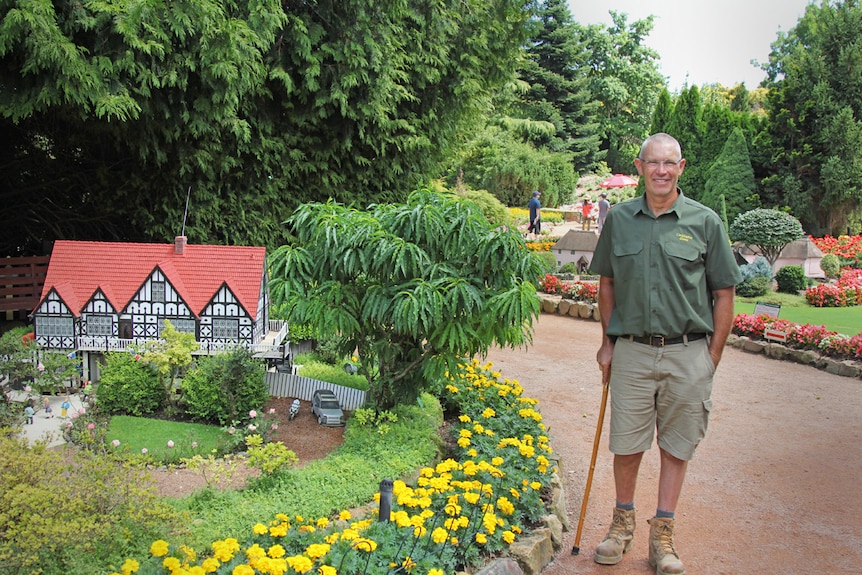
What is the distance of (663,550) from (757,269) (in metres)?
12.6

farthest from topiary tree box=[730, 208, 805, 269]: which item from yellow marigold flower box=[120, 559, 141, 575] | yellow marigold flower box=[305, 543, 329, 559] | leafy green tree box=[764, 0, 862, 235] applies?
yellow marigold flower box=[120, 559, 141, 575]

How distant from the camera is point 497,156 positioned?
31.2 metres

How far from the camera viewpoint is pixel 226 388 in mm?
5742

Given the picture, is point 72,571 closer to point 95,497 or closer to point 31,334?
point 95,497

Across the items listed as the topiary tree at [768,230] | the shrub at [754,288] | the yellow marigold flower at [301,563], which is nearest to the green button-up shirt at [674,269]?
the yellow marigold flower at [301,563]

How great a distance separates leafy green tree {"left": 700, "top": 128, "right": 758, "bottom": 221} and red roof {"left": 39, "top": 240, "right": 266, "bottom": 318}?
59.9ft

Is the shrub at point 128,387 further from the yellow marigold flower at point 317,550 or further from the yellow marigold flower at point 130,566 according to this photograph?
the yellow marigold flower at point 317,550

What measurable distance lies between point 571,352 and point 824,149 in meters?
14.6

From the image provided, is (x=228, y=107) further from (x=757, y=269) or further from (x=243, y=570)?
(x=757, y=269)

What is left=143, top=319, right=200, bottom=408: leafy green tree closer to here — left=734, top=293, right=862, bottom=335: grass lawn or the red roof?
the red roof

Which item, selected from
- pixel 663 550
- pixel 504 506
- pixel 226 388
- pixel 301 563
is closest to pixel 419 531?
pixel 504 506

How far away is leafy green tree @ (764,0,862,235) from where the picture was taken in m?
20.2

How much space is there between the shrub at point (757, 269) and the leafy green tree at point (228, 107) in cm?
720

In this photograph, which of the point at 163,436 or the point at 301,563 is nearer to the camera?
the point at 301,563
